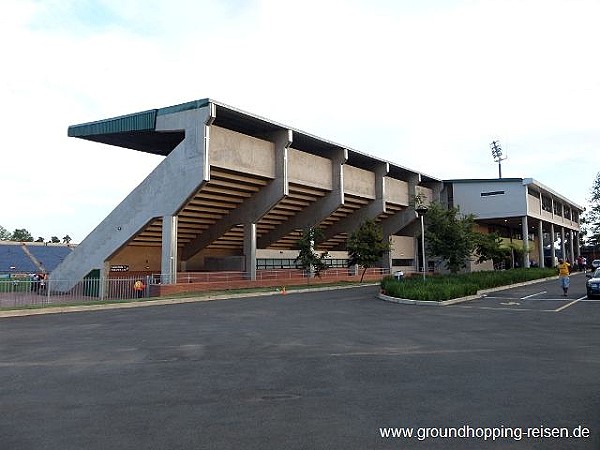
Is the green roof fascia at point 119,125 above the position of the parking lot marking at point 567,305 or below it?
above

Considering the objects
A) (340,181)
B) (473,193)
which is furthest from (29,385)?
(473,193)

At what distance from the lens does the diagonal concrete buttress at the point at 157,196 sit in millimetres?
25000

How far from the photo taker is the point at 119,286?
83.7 ft

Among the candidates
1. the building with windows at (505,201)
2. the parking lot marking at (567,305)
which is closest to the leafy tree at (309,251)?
the parking lot marking at (567,305)

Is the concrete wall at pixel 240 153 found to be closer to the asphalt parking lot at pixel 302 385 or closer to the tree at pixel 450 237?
the tree at pixel 450 237

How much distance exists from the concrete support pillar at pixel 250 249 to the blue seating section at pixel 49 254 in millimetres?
27890

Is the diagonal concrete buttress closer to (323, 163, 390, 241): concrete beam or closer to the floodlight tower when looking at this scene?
(323, 163, 390, 241): concrete beam

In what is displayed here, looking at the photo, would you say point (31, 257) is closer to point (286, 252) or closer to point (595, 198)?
point (286, 252)

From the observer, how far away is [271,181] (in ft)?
99.1

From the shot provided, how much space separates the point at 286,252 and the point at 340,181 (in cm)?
733

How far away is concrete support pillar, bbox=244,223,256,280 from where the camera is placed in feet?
103

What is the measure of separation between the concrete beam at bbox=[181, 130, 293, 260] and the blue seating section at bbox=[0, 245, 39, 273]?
20.6 meters

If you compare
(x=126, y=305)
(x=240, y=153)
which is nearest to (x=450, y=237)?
(x=240, y=153)

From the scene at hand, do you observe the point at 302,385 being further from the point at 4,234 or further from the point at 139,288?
the point at 4,234
